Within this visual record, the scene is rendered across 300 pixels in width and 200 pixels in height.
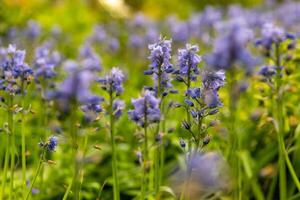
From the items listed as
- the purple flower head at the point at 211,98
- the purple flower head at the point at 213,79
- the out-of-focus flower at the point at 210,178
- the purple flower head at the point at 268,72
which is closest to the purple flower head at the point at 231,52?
the purple flower head at the point at 213,79

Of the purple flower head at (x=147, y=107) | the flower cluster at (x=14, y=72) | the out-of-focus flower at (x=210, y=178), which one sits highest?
the flower cluster at (x=14, y=72)

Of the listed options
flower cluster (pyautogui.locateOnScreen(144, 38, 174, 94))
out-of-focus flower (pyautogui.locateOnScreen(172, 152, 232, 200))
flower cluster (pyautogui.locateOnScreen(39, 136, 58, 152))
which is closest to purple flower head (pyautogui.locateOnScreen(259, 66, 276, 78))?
out-of-focus flower (pyautogui.locateOnScreen(172, 152, 232, 200))

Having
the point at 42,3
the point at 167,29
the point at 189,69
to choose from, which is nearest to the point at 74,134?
the point at 189,69

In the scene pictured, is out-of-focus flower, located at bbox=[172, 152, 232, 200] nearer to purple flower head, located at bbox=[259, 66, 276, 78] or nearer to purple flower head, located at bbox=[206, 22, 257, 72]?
purple flower head, located at bbox=[259, 66, 276, 78]

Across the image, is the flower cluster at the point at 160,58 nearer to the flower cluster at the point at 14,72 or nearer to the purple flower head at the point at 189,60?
the purple flower head at the point at 189,60

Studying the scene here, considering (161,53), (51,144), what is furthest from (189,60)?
(51,144)

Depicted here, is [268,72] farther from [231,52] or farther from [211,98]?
[231,52]

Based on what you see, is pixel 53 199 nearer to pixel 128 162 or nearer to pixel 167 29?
pixel 128 162
